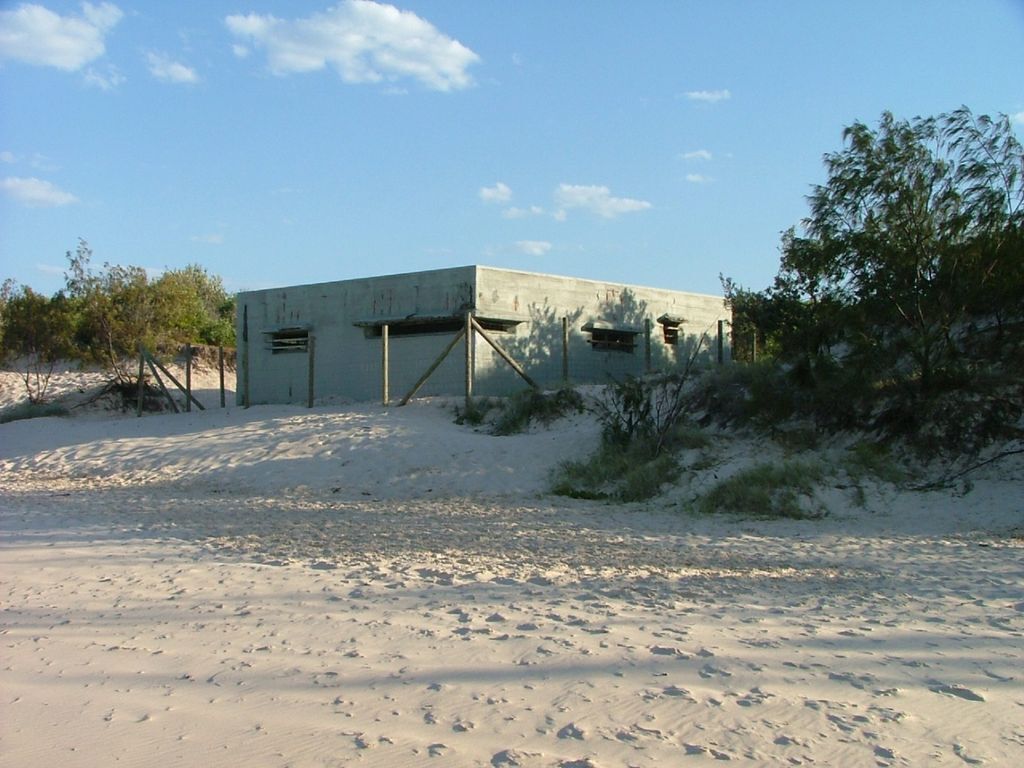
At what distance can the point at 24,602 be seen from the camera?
751 cm

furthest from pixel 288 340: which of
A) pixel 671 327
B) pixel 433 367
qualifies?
pixel 671 327

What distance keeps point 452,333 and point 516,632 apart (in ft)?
55.1

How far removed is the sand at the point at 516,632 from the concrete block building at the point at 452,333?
29.4ft

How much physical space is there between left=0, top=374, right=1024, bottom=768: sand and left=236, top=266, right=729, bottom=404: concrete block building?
895 cm

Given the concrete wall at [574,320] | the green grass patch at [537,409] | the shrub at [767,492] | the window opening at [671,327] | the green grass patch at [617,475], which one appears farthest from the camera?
the window opening at [671,327]

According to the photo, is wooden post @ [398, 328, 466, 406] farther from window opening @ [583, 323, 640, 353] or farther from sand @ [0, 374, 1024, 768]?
sand @ [0, 374, 1024, 768]

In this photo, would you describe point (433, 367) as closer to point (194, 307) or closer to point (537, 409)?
point (537, 409)

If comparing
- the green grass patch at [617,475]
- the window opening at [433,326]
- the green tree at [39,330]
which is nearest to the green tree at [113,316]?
the green tree at [39,330]

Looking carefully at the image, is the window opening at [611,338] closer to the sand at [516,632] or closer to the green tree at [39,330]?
the sand at [516,632]

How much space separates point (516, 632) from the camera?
6.31 m

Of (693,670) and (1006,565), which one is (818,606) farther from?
(1006,565)

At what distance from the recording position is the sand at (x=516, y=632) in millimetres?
4492

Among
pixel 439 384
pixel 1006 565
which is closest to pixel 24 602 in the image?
pixel 1006 565

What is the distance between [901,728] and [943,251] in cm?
1180
